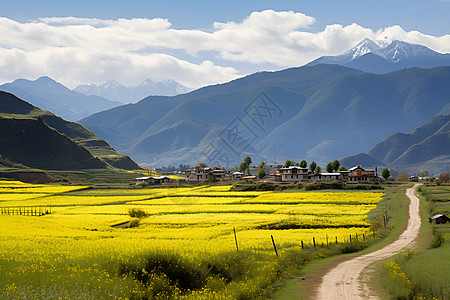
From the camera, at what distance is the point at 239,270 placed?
28.9m

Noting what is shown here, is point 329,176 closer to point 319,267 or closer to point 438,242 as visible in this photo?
point 438,242

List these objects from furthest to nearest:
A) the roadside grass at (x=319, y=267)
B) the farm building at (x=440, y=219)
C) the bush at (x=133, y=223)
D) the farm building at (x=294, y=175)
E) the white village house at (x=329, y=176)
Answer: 1. the farm building at (x=294, y=175)
2. the white village house at (x=329, y=176)
3. the bush at (x=133, y=223)
4. the farm building at (x=440, y=219)
5. the roadside grass at (x=319, y=267)

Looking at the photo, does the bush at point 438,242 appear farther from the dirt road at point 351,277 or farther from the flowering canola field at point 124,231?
the flowering canola field at point 124,231

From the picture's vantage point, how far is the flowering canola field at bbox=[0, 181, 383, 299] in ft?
78.9

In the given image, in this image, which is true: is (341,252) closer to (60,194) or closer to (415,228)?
(415,228)

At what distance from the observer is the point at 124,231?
172ft

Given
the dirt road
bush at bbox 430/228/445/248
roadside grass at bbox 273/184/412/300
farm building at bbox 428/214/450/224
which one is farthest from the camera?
farm building at bbox 428/214/450/224

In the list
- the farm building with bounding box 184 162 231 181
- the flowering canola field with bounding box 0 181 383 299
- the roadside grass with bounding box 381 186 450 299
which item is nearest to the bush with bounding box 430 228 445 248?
the roadside grass with bounding box 381 186 450 299

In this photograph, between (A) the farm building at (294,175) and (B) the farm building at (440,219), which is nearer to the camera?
(B) the farm building at (440,219)

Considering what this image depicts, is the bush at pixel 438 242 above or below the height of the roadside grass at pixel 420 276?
below

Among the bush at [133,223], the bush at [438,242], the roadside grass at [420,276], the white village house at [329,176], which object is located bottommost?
the bush at [438,242]

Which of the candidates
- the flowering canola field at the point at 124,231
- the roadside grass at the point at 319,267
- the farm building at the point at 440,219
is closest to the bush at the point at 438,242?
the roadside grass at the point at 319,267

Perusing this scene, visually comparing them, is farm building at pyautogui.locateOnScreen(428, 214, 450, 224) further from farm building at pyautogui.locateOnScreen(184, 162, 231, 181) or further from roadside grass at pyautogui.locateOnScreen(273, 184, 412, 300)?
farm building at pyautogui.locateOnScreen(184, 162, 231, 181)

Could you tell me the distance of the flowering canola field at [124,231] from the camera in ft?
78.9
